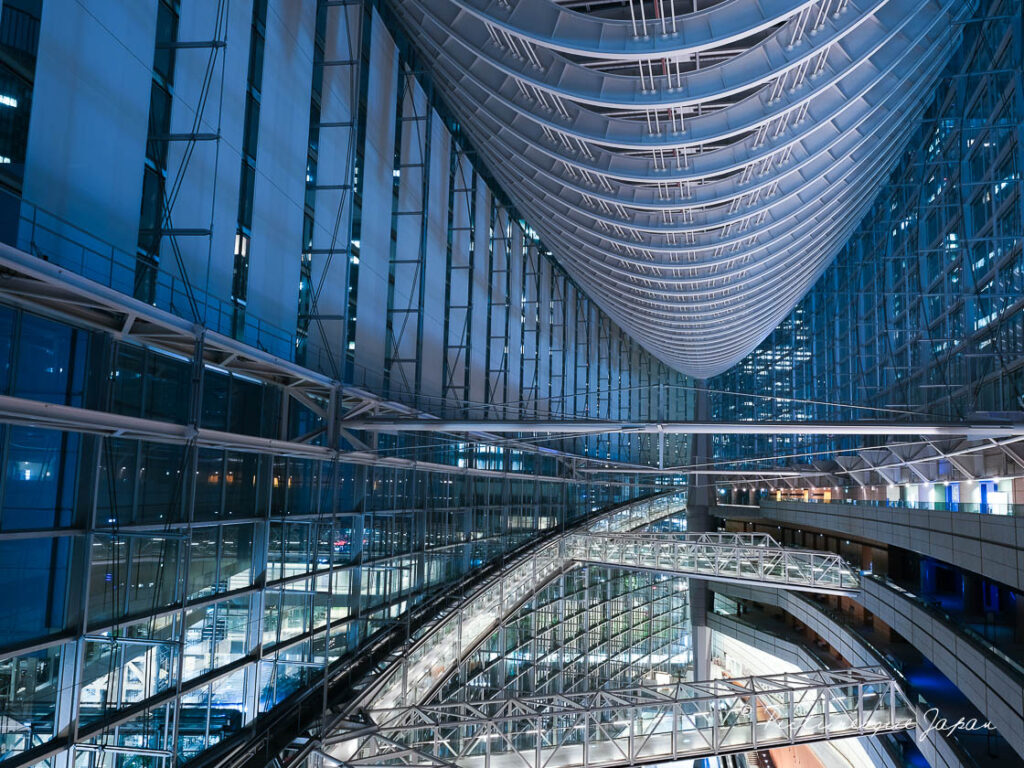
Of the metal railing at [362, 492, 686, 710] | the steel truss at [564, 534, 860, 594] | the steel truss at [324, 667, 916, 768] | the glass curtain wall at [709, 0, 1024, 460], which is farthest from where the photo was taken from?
the steel truss at [564, 534, 860, 594]

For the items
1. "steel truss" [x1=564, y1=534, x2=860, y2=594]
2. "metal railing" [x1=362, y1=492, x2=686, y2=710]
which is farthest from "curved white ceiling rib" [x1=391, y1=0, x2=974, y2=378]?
"metal railing" [x1=362, y1=492, x2=686, y2=710]

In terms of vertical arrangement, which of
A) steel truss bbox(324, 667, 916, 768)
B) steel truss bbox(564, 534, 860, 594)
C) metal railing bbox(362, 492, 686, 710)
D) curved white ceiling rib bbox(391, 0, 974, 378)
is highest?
curved white ceiling rib bbox(391, 0, 974, 378)

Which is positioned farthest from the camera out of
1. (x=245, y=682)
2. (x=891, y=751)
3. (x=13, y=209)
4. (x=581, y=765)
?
(x=891, y=751)

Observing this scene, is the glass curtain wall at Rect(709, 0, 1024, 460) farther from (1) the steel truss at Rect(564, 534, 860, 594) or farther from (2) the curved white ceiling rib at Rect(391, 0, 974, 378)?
(1) the steel truss at Rect(564, 534, 860, 594)

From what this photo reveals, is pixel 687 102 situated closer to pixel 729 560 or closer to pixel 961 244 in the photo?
pixel 961 244

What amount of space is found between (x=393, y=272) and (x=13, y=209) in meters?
13.8

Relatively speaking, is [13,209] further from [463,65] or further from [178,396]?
[463,65]

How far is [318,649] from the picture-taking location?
17297mm

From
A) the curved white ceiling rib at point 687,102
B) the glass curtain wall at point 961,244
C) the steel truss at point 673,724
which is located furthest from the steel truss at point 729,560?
the curved white ceiling rib at point 687,102

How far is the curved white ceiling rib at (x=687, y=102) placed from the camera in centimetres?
1538

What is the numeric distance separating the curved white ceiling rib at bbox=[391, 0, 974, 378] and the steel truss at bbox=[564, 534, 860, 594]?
11414 millimetres

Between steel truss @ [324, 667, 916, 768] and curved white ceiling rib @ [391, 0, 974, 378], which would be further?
steel truss @ [324, 667, 916, 768]

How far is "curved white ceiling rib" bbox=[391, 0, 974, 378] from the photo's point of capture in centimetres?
1538

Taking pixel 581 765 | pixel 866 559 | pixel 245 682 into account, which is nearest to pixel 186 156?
pixel 245 682
